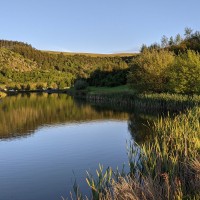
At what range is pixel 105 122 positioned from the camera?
45.9m

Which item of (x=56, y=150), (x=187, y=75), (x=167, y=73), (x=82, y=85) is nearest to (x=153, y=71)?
(x=167, y=73)

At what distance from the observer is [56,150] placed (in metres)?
27.7

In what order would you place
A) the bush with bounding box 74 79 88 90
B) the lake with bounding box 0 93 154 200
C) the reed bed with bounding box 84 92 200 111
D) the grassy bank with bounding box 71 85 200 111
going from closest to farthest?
1. the lake with bounding box 0 93 154 200
2. the reed bed with bounding box 84 92 200 111
3. the grassy bank with bounding box 71 85 200 111
4. the bush with bounding box 74 79 88 90

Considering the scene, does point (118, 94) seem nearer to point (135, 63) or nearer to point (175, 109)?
point (135, 63)

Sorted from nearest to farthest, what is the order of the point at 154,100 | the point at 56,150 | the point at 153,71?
the point at 56,150 → the point at 154,100 → the point at 153,71

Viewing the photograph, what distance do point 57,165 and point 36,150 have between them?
5.72 m

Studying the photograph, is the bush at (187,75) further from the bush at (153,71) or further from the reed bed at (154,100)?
the bush at (153,71)

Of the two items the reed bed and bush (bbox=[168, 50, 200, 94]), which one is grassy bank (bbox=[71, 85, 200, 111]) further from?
bush (bbox=[168, 50, 200, 94])

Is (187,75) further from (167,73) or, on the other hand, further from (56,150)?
(56,150)

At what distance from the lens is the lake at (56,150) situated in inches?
725

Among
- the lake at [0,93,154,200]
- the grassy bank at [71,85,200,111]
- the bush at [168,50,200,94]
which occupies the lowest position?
the lake at [0,93,154,200]

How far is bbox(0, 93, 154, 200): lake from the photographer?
1842cm

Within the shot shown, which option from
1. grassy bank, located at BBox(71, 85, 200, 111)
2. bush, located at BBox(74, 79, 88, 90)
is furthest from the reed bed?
bush, located at BBox(74, 79, 88, 90)

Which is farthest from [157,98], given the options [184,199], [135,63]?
[184,199]
